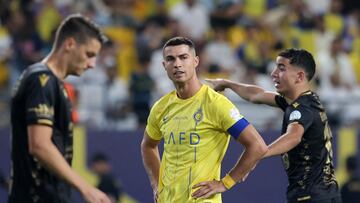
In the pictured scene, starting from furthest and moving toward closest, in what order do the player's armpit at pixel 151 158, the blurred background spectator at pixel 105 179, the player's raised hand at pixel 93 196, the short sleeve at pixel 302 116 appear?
the blurred background spectator at pixel 105 179 < the player's armpit at pixel 151 158 < the short sleeve at pixel 302 116 < the player's raised hand at pixel 93 196

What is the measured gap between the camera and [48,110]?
5.61 metres

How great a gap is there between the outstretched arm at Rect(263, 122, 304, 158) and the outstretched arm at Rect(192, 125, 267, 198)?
0.19 metres

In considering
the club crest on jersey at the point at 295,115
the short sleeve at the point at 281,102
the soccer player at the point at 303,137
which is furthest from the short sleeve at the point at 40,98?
the short sleeve at the point at 281,102

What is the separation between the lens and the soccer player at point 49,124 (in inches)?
215

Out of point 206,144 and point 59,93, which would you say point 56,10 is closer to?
point 206,144

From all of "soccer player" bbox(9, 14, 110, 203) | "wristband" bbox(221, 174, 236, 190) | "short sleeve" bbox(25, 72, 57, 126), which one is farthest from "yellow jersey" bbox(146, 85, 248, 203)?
"short sleeve" bbox(25, 72, 57, 126)

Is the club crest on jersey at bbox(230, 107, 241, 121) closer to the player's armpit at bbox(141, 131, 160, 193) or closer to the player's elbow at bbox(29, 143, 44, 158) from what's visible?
the player's armpit at bbox(141, 131, 160, 193)

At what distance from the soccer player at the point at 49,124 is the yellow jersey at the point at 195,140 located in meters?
1.39

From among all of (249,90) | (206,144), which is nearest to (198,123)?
(206,144)

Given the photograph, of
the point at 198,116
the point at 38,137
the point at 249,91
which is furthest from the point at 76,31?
the point at 249,91

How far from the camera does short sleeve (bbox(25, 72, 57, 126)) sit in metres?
5.57

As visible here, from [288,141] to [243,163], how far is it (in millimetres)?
489

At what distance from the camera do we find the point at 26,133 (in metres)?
5.70

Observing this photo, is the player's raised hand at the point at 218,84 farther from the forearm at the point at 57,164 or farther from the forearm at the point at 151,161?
the forearm at the point at 57,164
